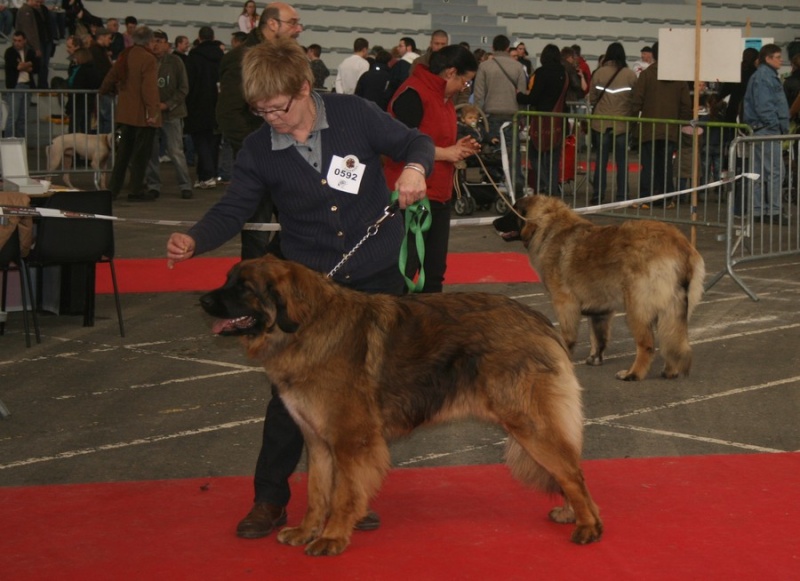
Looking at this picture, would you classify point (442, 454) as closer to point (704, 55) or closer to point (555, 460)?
point (555, 460)

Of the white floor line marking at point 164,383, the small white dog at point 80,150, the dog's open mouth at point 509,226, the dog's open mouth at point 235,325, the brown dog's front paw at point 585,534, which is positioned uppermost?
the small white dog at point 80,150

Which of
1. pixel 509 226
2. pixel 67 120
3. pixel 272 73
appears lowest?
pixel 509 226

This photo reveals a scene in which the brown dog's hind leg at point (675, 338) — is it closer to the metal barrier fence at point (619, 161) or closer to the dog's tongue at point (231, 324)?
the dog's tongue at point (231, 324)

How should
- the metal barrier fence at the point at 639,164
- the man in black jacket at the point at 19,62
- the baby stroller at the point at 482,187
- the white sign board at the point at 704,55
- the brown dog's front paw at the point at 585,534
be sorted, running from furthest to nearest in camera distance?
1. the man in black jacket at the point at 19,62
2. the baby stroller at the point at 482,187
3. the metal barrier fence at the point at 639,164
4. the white sign board at the point at 704,55
5. the brown dog's front paw at the point at 585,534

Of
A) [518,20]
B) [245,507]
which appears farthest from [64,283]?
[518,20]

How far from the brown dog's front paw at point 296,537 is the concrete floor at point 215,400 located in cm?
62

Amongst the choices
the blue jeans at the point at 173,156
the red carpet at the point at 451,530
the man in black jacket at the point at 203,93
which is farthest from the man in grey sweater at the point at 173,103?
the red carpet at the point at 451,530

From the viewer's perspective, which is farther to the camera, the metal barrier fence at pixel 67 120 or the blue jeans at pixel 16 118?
the blue jeans at pixel 16 118

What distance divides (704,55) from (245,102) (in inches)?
252

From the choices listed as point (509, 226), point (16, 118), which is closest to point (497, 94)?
point (16, 118)

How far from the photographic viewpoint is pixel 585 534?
14.0 ft

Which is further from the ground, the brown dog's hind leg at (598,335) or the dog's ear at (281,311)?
the dog's ear at (281,311)

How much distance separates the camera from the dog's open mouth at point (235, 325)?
152 inches

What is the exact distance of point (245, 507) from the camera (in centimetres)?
477
